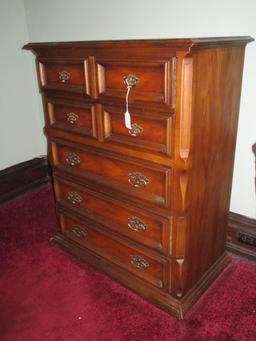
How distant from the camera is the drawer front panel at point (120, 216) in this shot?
4.78 ft

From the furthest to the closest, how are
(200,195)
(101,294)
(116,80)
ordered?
(101,294) → (200,195) → (116,80)

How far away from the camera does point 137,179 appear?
4.73 ft

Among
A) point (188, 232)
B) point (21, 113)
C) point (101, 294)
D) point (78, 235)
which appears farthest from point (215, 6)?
point (21, 113)

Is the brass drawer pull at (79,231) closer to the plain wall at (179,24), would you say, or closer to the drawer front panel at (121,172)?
the drawer front panel at (121,172)

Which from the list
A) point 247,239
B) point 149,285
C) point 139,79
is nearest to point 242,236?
point 247,239

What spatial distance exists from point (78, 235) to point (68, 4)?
60.6 inches

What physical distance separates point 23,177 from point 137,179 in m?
1.62

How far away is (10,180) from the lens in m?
2.66

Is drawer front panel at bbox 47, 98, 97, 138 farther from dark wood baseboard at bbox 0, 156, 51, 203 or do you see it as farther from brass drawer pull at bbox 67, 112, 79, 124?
dark wood baseboard at bbox 0, 156, 51, 203

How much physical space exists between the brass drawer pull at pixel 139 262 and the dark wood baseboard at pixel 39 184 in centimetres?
62

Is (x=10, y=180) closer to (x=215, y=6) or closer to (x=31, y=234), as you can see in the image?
(x=31, y=234)

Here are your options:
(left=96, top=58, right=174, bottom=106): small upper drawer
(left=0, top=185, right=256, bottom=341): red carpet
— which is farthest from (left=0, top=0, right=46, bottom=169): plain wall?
(left=96, top=58, right=174, bottom=106): small upper drawer

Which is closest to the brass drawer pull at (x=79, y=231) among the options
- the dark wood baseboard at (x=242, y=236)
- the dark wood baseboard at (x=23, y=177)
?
the dark wood baseboard at (x=242, y=236)

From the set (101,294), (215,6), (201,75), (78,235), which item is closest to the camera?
(201,75)
